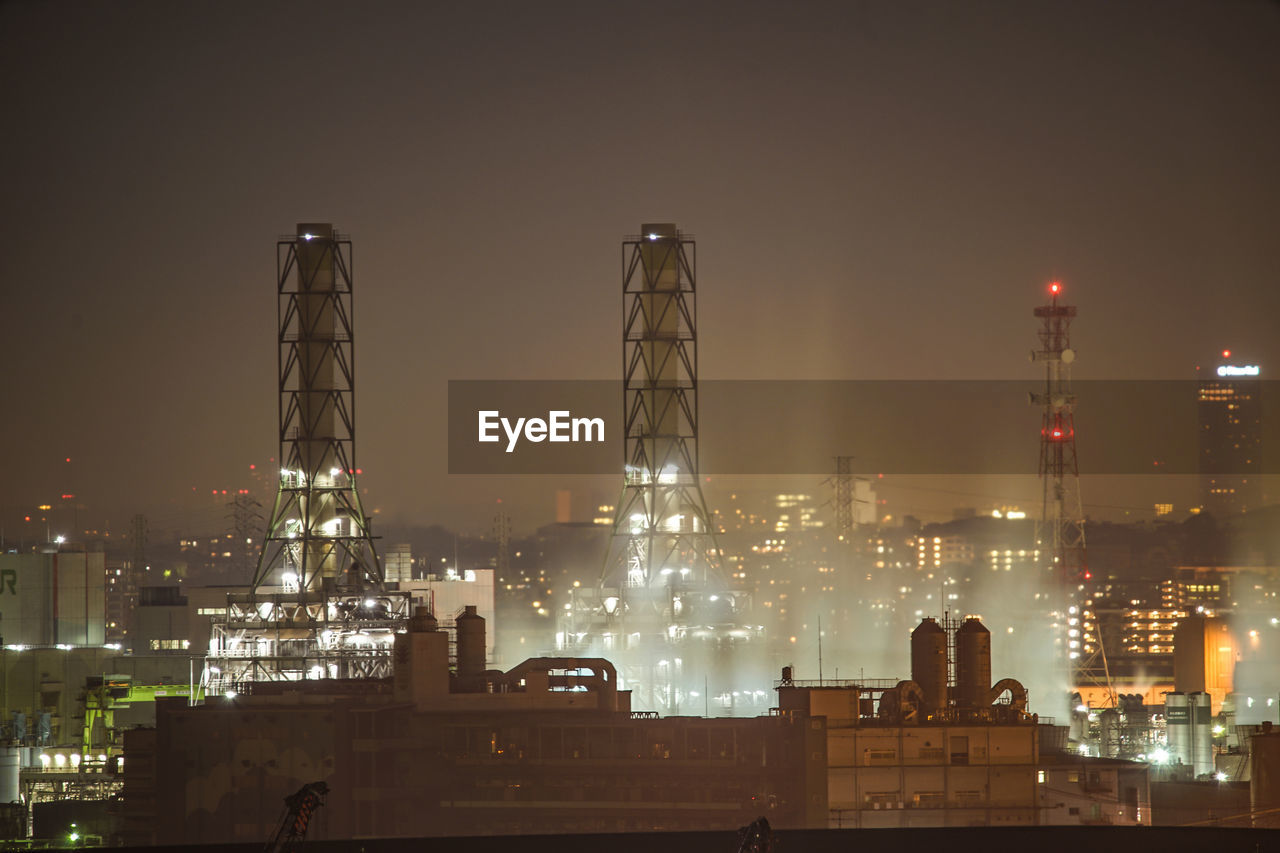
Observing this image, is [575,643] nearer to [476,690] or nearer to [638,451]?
A: [638,451]

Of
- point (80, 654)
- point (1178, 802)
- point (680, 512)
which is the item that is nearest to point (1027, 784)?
point (1178, 802)

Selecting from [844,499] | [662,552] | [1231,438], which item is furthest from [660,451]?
[1231,438]

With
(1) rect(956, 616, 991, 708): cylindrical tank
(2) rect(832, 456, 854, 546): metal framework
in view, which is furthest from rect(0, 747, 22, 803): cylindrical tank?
(2) rect(832, 456, 854, 546): metal framework

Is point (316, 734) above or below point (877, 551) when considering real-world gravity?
below

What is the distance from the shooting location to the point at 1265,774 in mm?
41875

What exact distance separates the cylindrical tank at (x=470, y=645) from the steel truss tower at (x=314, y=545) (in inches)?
120

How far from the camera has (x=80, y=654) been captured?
204 feet

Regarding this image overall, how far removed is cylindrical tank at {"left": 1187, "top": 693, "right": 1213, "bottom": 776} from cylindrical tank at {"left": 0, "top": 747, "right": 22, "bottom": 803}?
3269 centimetres

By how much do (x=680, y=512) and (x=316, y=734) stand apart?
16821 mm

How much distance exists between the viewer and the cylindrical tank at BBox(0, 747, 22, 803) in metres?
47.0

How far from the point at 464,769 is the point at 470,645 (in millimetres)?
4796

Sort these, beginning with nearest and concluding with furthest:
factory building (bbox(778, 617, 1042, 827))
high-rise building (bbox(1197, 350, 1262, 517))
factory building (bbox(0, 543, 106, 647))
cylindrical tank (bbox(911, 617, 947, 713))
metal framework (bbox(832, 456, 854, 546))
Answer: factory building (bbox(778, 617, 1042, 827)), cylindrical tank (bbox(911, 617, 947, 713)), factory building (bbox(0, 543, 106, 647)), metal framework (bbox(832, 456, 854, 546)), high-rise building (bbox(1197, 350, 1262, 517))

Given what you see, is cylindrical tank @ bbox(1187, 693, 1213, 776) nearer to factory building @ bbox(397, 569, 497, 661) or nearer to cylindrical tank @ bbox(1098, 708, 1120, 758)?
cylindrical tank @ bbox(1098, 708, 1120, 758)

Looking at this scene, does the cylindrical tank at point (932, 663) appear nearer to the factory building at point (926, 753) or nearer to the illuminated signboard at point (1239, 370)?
the factory building at point (926, 753)
